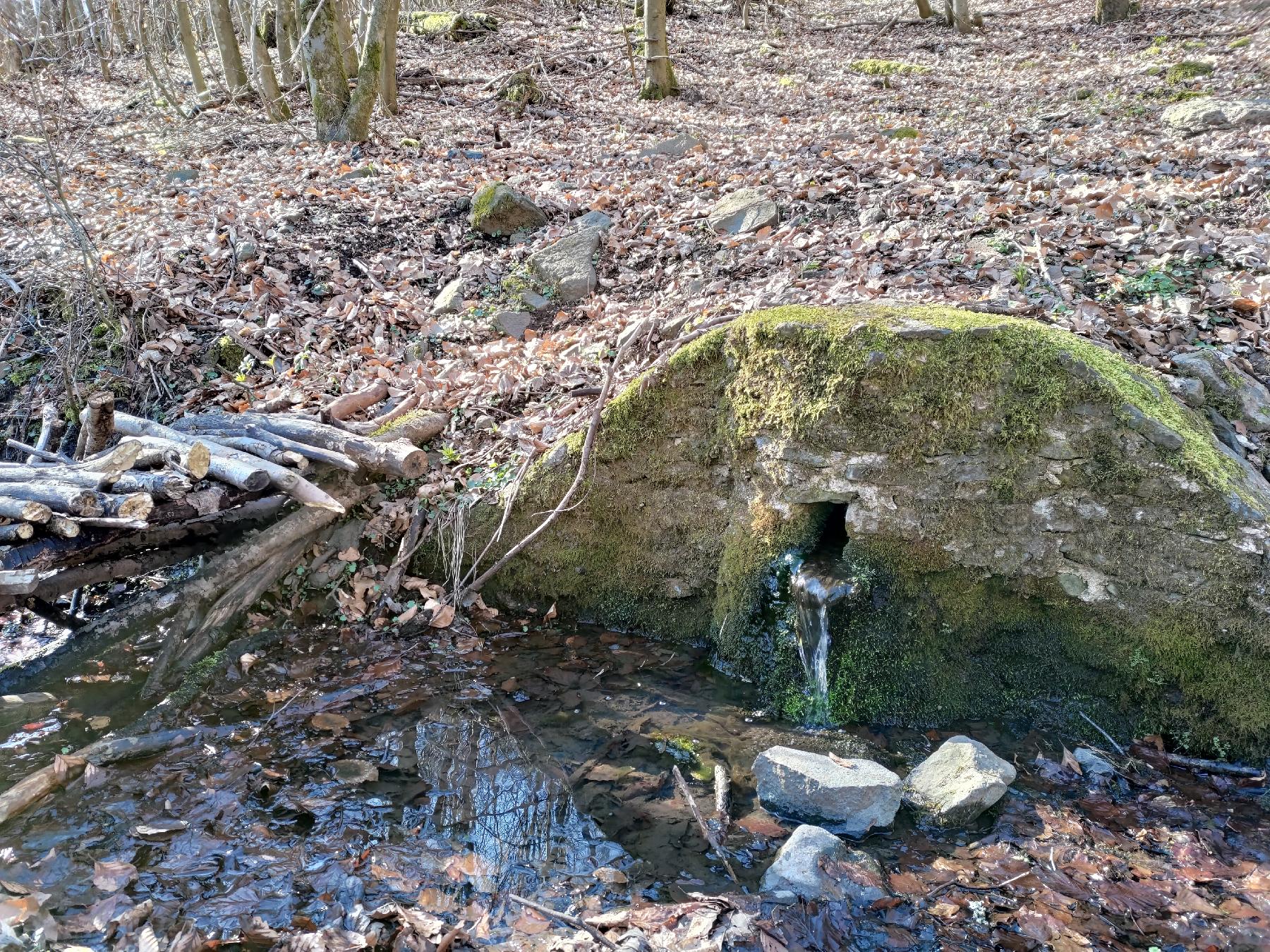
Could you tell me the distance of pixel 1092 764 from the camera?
12.5 feet

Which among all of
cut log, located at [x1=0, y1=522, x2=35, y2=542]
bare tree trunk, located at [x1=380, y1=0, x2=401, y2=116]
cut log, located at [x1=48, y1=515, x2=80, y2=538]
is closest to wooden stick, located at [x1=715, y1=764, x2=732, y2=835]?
cut log, located at [x1=48, y1=515, x2=80, y2=538]

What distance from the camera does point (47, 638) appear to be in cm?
489

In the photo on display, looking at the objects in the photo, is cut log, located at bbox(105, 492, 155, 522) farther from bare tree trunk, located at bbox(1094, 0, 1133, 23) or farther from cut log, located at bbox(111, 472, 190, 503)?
bare tree trunk, located at bbox(1094, 0, 1133, 23)

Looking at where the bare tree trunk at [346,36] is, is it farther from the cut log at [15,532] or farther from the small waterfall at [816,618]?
the small waterfall at [816,618]

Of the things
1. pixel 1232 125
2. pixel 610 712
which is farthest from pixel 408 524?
pixel 1232 125

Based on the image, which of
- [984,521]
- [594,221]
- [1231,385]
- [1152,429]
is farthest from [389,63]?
[1152,429]

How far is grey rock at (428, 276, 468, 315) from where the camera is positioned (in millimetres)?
7480

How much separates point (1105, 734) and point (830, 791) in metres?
1.54

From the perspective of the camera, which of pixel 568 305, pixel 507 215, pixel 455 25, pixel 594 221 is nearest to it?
pixel 568 305

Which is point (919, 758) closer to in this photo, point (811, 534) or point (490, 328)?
point (811, 534)

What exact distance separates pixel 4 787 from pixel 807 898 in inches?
137

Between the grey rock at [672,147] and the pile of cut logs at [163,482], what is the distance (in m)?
6.17

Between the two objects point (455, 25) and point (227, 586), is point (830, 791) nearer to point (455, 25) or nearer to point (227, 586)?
point (227, 586)

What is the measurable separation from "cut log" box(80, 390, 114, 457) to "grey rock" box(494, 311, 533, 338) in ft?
10.0
